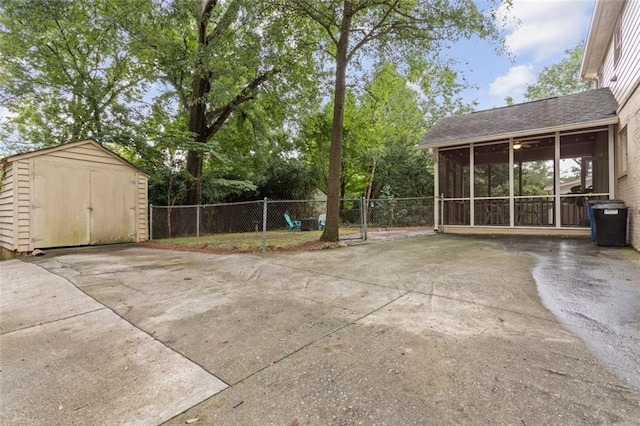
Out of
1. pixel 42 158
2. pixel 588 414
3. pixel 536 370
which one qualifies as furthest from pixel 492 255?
pixel 42 158

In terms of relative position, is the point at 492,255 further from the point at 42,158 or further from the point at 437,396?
the point at 42,158

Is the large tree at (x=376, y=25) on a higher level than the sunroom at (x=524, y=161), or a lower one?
higher

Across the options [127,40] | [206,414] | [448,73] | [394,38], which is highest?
[127,40]

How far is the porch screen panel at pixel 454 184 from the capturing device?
401 inches

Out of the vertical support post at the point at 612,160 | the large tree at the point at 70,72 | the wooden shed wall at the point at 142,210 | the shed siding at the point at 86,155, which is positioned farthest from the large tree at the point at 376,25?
the large tree at the point at 70,72

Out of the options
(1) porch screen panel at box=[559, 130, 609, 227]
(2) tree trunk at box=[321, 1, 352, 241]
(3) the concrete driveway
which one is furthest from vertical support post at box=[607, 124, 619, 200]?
(2) tree trunk at box=[321, 1, 352, 241]

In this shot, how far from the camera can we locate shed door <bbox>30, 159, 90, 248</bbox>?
7730 mm

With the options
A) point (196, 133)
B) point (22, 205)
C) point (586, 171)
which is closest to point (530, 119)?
point (586, 171)

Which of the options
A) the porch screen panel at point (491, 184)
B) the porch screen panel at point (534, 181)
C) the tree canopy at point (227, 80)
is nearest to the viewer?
the tree canopy at point (227, 80)

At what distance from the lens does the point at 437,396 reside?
1626 millimetres

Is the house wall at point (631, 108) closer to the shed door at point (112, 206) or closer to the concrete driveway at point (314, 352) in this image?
the concrete driveway at point (314, 352)

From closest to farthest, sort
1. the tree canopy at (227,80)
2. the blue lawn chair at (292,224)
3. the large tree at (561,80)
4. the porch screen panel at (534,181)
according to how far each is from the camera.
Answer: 1. the tree canopy at (227,80)
2. the porch screen panel at (534,181)
3. the blue lawn chair at (292,224)
4. the large tree at (561,80)

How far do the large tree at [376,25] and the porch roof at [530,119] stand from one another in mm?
2772

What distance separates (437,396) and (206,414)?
1.25 m
